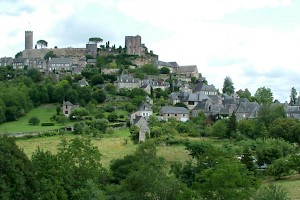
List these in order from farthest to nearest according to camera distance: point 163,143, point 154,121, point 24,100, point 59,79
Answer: point 59,79 < point 24,100 < point 154,121 < point 163,143

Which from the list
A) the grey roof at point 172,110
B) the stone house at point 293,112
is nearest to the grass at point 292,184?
the stone house at point 293,112

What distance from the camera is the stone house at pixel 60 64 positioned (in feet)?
352

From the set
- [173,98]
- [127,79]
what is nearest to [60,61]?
[127,79]

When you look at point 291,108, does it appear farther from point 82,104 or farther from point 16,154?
point 16,154

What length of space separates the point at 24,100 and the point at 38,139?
18297mm

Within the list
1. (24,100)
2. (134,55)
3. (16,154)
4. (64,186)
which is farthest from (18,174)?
(134,55)

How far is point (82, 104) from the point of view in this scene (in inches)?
3150

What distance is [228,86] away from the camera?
367ft

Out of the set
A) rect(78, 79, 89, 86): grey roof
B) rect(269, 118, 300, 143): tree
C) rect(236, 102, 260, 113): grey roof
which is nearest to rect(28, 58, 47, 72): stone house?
rect(78, 79, 89, 86): grey roof

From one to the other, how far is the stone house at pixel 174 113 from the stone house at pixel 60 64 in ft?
122

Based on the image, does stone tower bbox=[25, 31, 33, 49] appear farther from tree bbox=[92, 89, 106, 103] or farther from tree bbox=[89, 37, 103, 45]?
tree bbox=[92, 89, 106, 103]

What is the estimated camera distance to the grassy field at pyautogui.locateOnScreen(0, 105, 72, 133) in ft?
220

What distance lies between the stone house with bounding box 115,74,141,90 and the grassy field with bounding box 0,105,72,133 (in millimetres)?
13985

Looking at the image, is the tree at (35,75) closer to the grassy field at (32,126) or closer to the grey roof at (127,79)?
the grassy field at (32,126)
